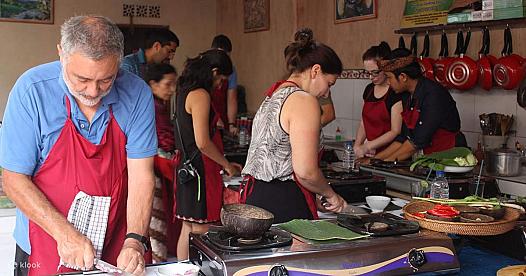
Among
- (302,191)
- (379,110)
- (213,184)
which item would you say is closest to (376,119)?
(379,110)

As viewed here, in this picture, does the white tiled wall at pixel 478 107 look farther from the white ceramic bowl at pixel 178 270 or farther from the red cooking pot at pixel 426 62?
the white ceramic bowl at pixel 178 270

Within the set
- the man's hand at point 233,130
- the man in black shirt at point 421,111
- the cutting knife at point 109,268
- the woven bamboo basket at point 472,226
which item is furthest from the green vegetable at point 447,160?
the man's hand at point 233,130

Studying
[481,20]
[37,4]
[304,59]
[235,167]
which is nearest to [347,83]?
[481,20]

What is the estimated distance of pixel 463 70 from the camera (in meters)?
4.59

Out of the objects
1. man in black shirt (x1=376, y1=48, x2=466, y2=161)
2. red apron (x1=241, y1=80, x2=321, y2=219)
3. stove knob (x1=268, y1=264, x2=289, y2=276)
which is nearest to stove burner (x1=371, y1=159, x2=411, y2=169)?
man in black shirt (x1=376, y1=48, x2=466, y2=161)

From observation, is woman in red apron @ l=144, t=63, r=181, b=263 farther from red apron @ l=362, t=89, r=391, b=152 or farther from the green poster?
the green poster

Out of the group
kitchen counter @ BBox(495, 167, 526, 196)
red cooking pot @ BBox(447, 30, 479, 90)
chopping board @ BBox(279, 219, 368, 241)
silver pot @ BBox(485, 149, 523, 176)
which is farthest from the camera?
red cooking pot @ BBox(447, 30, 479, 90)

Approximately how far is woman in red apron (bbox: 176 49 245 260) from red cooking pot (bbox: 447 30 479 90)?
188 centimetres

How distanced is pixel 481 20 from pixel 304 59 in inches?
89.3

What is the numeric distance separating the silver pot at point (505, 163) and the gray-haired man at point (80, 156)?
2.45 metres

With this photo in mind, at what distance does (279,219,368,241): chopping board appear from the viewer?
196 cm

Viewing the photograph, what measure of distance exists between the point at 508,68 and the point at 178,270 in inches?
125

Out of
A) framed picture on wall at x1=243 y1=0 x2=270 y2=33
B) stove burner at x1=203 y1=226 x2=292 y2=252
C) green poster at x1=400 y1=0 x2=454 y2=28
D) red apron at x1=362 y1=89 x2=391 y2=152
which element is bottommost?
stove burner at x1=203 y1=226 x2=292 y2=252

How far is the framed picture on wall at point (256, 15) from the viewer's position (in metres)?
7.61
